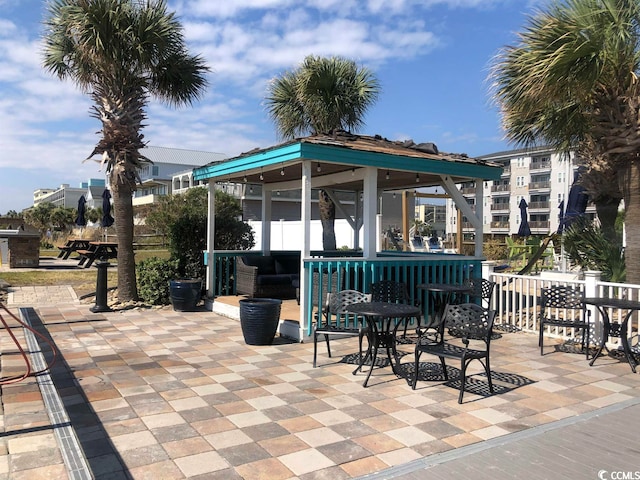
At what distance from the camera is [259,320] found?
683cm

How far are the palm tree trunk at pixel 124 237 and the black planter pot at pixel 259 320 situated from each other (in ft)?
14.6

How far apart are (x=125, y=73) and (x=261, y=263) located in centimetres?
467

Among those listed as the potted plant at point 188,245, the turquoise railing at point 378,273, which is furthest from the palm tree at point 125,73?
the turquoise railing at point 378,273

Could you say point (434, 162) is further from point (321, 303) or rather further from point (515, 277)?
point (321, 303)

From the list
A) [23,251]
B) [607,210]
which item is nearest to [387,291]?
[607,210]

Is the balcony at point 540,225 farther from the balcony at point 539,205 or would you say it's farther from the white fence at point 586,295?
the white fence at point 586,295

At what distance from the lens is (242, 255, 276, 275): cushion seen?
34.7 ft

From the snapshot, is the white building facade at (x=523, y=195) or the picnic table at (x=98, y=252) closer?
the picnic table at (x=98, y=252)

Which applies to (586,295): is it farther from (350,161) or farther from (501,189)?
(501,189)

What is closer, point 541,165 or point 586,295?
point 586,295

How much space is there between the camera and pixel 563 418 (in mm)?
4367

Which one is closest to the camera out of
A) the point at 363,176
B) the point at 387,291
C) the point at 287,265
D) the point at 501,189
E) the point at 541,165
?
the point at 387,291

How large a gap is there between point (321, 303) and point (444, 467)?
157 inches

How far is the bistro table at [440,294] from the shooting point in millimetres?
7402
